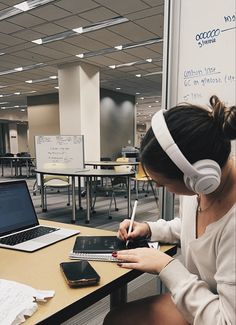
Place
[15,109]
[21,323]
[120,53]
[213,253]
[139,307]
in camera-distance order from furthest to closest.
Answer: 1. [15,109]
2. [120,53]
3. [139,307]
4. [213,253]
5. [21,323]

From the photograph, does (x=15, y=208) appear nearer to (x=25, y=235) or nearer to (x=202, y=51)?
(x=25, y=235)

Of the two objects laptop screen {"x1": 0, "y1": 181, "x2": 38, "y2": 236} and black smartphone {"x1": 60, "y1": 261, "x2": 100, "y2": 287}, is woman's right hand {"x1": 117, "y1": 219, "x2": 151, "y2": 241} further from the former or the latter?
laptop screen {"x1": 0, "y1": 181, "x2": 38, "y2": 236}

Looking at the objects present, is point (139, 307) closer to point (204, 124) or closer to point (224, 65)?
point (204, 124)

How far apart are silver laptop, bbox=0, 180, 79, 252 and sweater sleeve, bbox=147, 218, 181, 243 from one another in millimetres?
355

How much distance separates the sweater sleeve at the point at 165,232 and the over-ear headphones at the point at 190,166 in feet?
1.48

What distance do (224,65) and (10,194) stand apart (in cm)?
115

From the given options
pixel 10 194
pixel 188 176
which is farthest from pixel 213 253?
pixel 10 194

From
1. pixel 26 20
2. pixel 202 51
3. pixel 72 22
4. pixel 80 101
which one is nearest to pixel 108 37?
pixel 72 22

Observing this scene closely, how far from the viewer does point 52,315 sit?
69 cm

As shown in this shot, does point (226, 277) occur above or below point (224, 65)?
below

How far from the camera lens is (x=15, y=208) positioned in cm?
127

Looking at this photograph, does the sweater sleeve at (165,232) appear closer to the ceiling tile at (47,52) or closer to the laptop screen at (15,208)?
the laptop screen at (15,208)

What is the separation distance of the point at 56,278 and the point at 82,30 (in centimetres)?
496

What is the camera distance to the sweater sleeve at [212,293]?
2.21ft
